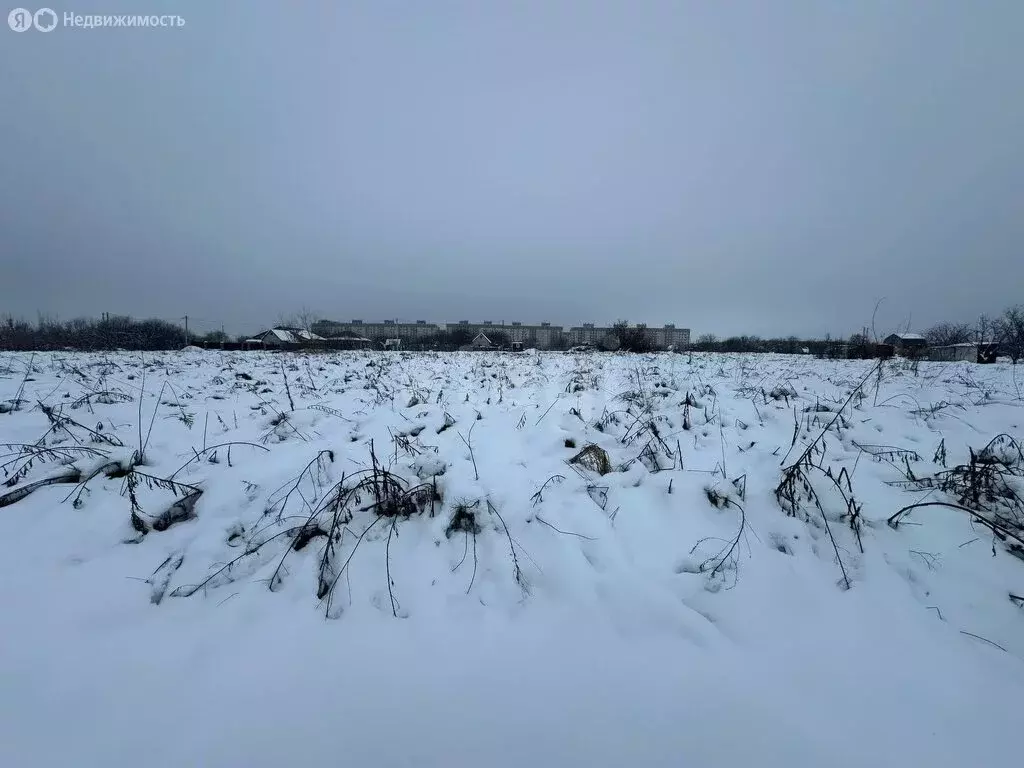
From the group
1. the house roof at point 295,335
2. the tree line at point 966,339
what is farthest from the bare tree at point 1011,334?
the house roof at point 295,335

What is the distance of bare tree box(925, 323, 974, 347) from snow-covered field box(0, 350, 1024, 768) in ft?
62.7

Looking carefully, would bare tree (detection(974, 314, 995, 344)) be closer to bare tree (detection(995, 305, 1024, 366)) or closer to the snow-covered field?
bare tree (detection(995, 305, 1024, 366))

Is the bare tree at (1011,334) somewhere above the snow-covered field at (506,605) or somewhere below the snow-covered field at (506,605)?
above

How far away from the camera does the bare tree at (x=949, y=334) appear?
48.3ft

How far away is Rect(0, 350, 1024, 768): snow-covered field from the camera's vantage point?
1.17 metres

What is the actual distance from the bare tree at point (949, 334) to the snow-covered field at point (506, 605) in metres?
19.1

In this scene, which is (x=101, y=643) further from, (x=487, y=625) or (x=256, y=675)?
Answer: (x=487, y=625)

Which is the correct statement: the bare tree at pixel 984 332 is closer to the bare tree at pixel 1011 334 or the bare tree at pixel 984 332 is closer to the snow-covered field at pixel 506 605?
the bare tree at pixel 1011 334

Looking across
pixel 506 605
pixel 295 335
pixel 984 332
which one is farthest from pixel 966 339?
pixel 295 335

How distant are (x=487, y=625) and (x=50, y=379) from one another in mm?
7911

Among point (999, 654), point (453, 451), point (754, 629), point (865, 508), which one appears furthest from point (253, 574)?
point (865, 508)

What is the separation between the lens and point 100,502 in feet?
6.78

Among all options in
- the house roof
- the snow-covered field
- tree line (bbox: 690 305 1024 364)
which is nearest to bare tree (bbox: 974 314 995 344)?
tree line (bbox: 690 305 1024 364)

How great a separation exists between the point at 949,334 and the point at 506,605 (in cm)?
2540
